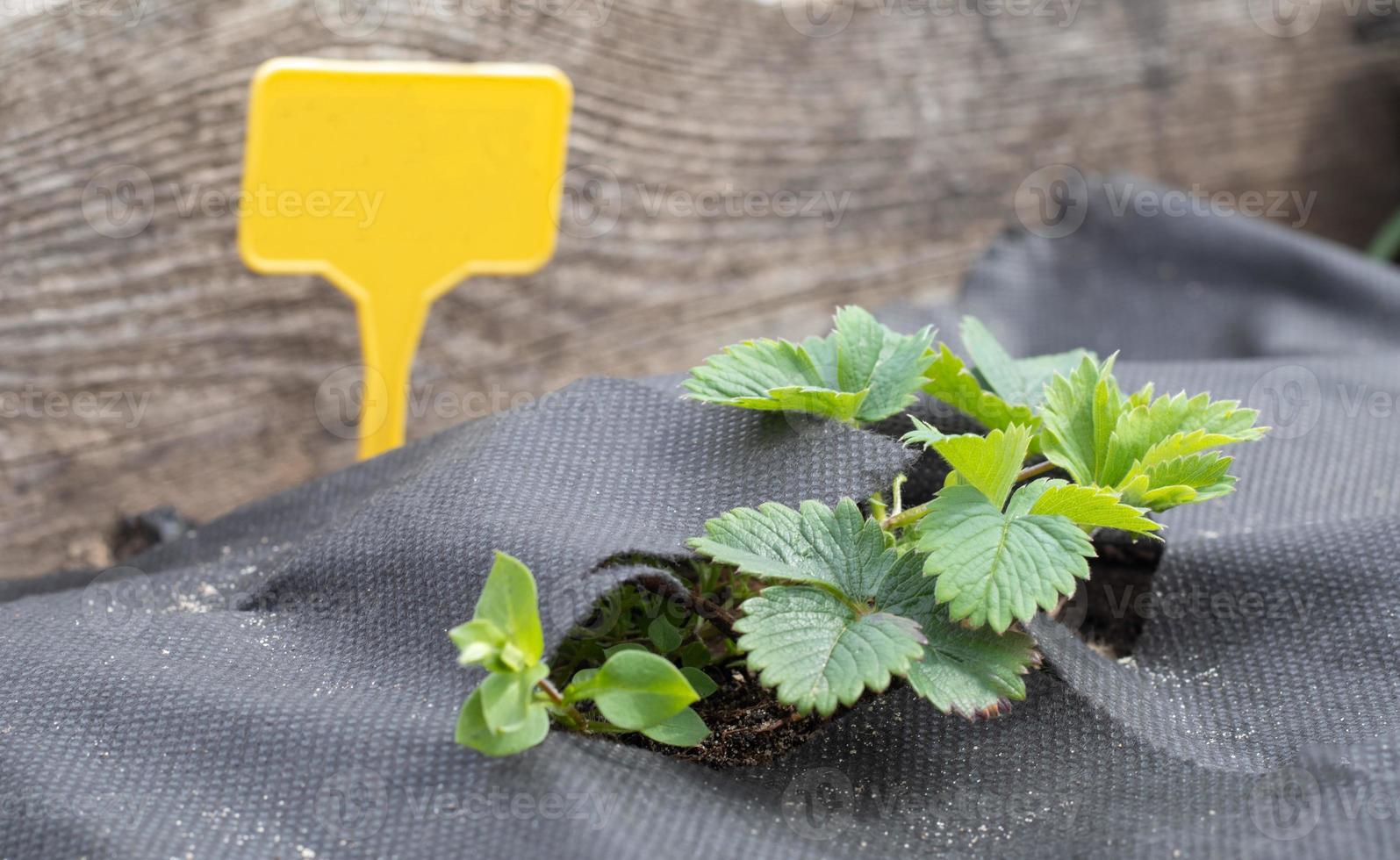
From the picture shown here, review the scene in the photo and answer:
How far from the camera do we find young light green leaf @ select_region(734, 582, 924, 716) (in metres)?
0.59

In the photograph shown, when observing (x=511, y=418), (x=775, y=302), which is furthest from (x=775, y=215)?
(x=511, y=418)

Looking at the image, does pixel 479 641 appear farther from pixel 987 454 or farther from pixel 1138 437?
pixel 1138 437

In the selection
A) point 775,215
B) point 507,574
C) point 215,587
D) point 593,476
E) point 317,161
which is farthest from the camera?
point 775,215

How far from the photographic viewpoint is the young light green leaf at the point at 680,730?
636mm

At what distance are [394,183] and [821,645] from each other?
2.27 feet

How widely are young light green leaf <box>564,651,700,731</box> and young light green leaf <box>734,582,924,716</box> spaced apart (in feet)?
0.14

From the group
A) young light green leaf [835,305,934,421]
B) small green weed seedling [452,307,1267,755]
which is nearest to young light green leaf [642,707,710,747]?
small green weed seedling [452,307,1267,755]

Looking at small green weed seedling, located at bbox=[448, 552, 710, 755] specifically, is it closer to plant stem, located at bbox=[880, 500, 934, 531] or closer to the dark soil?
plant stem, located at bbox=[880, 500, 934, 531]

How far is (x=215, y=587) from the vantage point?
2.81ft

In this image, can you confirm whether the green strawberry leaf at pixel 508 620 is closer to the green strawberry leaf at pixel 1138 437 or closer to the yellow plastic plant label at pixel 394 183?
the green strawberry leaf at pixel 1138 437

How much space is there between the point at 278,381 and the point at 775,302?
0.67 meters

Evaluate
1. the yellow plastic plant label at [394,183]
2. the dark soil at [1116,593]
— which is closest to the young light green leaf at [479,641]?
the dark soil at [1116,593]

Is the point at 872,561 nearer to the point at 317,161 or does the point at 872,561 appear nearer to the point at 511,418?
the point at 511,418

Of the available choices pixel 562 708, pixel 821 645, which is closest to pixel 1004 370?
pixel 821 645
